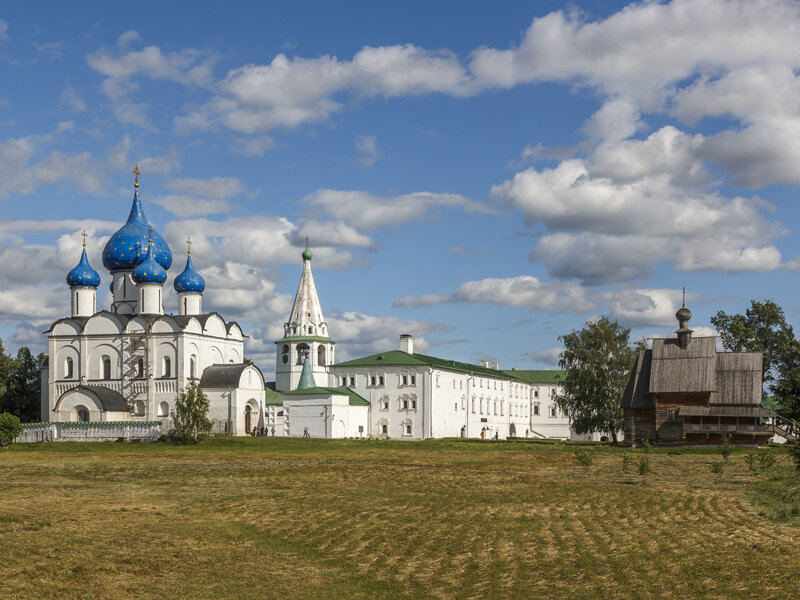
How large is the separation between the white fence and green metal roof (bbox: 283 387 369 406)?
39.4 ft

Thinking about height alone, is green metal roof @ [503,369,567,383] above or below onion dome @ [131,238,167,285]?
below

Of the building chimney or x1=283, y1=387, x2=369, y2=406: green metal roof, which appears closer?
x1=283, y1=387, x2=369, y2=406: green metal roof

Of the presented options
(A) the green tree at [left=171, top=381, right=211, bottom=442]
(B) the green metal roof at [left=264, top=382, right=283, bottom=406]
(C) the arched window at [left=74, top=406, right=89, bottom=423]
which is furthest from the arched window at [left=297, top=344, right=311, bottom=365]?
(A) the green tree at [left=171, top=381, right=211, bottom=442]

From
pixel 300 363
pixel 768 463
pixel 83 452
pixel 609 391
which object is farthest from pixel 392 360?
pixel 768 463

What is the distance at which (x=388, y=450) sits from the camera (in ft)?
138

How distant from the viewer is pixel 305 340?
7362 centimetres

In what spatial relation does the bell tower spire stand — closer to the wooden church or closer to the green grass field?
the wooden church

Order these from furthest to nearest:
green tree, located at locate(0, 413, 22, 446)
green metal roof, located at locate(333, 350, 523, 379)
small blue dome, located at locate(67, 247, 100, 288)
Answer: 1. green metal roof, located at locate(333, 350, 523, 379)
2. small blue dome, located at locate(67, 247, 100, 288)
3. green tree, located at locate(0, 413, 22, 446)

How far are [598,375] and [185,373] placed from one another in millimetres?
25463

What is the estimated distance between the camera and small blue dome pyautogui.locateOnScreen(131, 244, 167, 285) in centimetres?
6009

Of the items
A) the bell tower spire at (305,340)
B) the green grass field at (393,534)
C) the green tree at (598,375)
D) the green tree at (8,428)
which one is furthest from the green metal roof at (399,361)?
the green grass field at (393,534)

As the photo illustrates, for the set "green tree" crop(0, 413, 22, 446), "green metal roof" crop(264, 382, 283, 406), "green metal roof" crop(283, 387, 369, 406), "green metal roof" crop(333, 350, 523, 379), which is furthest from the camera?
"green metal roof" crop(264, 382, 283, 406)

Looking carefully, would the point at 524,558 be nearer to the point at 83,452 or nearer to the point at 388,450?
the point at 388,450

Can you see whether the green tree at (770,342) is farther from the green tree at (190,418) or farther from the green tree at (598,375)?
the green tree at (190,418)
